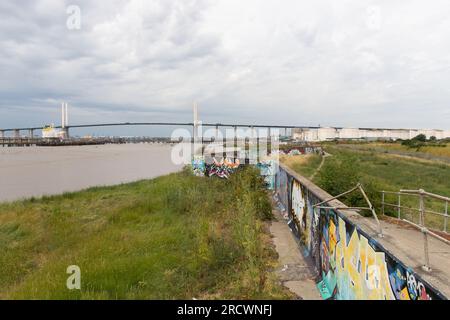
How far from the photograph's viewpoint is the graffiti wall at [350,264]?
308cm

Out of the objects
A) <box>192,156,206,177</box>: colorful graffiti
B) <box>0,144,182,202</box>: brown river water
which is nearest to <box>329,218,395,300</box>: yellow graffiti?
<box>192,156,206,177</box>: colorful graffiti

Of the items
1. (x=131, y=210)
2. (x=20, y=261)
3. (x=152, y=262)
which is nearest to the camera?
(x=152, y=262)

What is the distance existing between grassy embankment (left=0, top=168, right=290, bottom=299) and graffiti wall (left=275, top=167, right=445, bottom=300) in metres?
0.93

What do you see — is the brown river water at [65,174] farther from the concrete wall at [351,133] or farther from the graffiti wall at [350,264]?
the concrete wall at [351,133]

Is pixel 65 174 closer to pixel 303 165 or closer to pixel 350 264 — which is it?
pixel 303 165

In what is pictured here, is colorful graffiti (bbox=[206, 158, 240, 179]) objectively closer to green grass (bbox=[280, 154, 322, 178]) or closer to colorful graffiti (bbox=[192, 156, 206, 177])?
colorful graffiti (bbox=[192, 156, 206, 177])

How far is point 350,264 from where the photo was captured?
4.56 m

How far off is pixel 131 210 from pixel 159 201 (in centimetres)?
159

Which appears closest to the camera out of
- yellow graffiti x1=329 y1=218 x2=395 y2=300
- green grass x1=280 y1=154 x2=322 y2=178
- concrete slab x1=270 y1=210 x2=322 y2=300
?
yellow graffiti x1=329 y1=218 x2=395 y2=300

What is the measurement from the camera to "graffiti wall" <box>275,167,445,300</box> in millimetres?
3080

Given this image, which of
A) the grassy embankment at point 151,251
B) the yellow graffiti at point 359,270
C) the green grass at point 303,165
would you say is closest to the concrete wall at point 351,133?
the green grass at point 303,165

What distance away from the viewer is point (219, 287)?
582 centimetres
